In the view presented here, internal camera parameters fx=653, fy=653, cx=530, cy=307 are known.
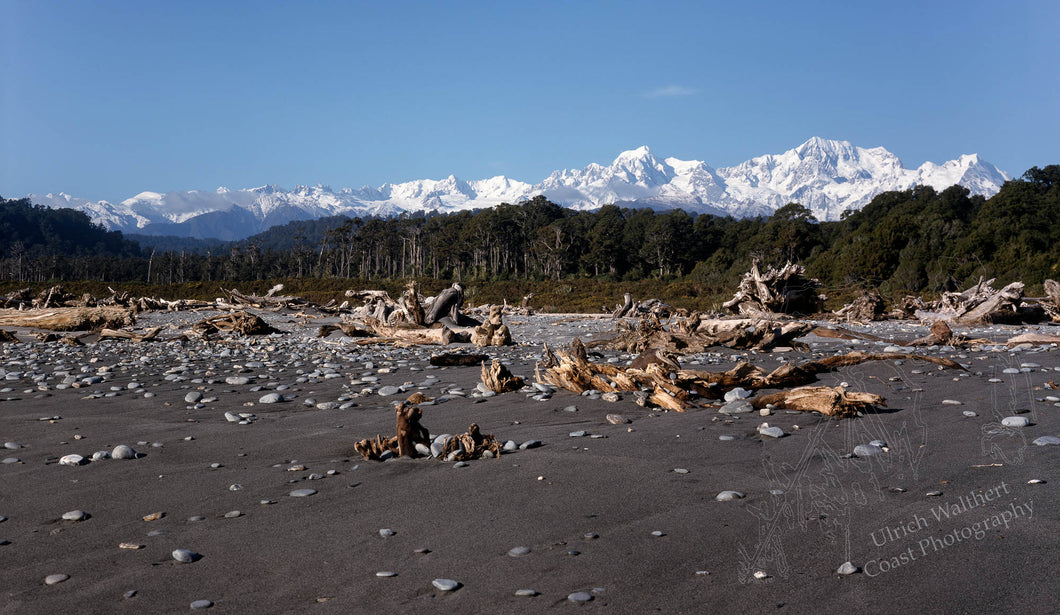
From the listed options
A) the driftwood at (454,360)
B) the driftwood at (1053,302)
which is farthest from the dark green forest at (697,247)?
the driftwood at (454,360)

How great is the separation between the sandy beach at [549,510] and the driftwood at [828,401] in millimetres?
144

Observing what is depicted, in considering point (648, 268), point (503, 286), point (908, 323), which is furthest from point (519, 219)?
point (908, 323)

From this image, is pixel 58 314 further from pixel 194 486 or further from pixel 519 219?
pixel 519 219

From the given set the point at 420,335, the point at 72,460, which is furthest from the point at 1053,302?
the point at 72,460

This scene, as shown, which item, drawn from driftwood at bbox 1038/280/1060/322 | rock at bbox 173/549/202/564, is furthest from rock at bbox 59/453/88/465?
driftwood at bbox 1038/280/1060/322

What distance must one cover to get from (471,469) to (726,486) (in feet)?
4.75

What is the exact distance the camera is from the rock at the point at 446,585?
7.63ft

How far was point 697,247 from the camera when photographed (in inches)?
3029

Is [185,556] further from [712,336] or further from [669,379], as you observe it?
[712,336]

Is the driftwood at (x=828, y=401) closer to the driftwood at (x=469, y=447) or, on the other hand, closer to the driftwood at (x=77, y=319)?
the driftwood at (x=469, y=447)

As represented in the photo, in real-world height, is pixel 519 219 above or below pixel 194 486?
above

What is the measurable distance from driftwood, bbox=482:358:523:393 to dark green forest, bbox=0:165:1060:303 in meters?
18.1

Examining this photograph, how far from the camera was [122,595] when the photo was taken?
238 centimetres

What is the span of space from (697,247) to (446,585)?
255 feet
